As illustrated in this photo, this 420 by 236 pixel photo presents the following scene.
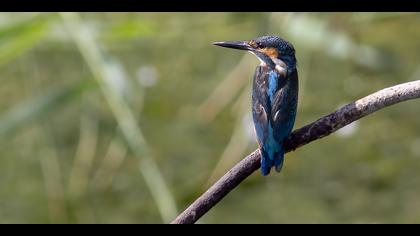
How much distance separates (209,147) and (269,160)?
7.10 feet

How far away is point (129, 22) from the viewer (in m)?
1.59

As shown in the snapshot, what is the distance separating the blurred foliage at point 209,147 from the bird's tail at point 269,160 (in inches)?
42.4

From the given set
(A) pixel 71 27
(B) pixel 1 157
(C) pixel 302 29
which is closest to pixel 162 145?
(B) pixel 1 157

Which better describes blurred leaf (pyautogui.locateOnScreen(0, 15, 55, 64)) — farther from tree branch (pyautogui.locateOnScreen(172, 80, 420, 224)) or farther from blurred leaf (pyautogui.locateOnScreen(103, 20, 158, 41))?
tree branch (pyautogui.locateOnScreen(172, 80, 420, 224))

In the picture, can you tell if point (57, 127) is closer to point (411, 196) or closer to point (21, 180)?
point (21, 180)

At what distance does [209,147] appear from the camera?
3.07m

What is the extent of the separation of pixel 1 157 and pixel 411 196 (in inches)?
52.5

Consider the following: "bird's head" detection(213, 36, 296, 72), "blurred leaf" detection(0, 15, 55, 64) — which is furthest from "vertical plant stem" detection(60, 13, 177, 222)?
"bird's head" detection(213, 36, 296, 72)

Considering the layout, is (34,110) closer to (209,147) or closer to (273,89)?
(273,89)

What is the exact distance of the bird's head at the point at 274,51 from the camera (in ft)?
3.27

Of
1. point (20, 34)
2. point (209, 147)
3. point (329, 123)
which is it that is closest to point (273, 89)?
point (329, 123)

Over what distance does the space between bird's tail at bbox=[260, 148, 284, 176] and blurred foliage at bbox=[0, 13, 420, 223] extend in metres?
1.08

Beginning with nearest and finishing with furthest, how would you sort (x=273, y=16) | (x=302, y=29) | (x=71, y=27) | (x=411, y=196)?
(x=71, y=27) < (x=273, y=16) < (x=302, y=29) < (x=411, y=196)
